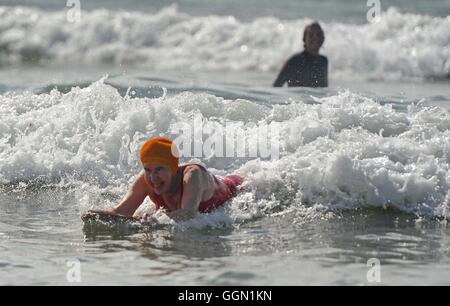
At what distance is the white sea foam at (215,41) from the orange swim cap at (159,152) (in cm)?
1335

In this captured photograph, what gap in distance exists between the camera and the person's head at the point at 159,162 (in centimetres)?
878

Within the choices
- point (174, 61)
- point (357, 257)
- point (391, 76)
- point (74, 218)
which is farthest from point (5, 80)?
point (357, 257)

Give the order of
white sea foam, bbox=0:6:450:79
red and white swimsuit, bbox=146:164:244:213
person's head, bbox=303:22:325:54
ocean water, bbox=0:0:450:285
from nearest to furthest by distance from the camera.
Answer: ocean water, bbox=0:0:450:285
red and white swimsuit, bbox=146:164:244:213
person's head, bbox=303:22:325:54
white sea foam, bbox=0:6:450:79

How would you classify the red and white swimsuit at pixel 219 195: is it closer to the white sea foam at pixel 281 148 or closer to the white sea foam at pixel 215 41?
the white sea foam at pixel 281 148

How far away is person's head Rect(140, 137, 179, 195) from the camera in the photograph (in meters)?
8.78

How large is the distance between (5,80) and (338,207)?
11.4 meters

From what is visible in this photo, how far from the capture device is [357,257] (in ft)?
26.0

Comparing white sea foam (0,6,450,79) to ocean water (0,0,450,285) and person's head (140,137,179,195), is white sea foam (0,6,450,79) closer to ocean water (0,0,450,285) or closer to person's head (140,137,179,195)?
ocean water (0,0,450,285)

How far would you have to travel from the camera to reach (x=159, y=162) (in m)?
8.84

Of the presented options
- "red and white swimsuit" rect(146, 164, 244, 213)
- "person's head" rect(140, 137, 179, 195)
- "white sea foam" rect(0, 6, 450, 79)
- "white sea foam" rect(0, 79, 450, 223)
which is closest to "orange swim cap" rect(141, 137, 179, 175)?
"person's head" rect(140, 137, 179, 195)

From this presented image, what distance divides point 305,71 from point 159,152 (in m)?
6.94

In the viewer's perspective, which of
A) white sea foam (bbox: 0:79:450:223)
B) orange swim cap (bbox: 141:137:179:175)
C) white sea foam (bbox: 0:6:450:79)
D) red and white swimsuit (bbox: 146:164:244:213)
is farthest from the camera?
white sea foam (bbox: 0:6:450:79)

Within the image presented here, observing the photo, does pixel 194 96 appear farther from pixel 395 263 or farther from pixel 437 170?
pixel 395 263

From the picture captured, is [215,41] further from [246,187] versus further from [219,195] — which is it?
[219,195]
